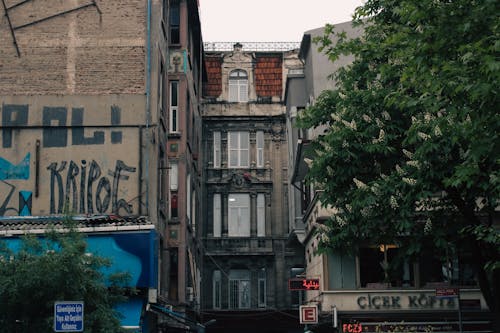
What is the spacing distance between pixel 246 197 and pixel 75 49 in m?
22.2

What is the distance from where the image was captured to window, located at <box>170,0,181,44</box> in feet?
107

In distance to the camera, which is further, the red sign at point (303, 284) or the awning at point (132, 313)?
the red sign at point (303, 284)

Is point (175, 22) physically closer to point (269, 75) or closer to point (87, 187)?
point (87, 187)

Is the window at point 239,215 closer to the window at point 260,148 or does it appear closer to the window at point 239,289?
the window at point 260,148

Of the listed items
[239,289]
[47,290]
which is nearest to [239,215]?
[239,289]

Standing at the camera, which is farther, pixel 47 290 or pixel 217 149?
pixel 217 149

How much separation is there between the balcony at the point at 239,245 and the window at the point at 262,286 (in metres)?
1.23

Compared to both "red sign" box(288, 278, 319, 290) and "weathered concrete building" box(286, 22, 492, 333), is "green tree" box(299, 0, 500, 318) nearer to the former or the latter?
"red sign" box(288, 278, 319, 290)

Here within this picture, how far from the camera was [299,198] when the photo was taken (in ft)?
130

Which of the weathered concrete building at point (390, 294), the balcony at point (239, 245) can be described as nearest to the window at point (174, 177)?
the weathered concrete building at point (390, 294)

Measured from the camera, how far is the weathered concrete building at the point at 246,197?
150 ft

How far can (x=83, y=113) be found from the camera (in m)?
26.1

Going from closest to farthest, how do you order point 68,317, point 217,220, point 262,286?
Answer: point 68,317 → point 262,286 → point 217,220

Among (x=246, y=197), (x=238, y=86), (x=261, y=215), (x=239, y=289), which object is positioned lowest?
(x=239, y=289)
